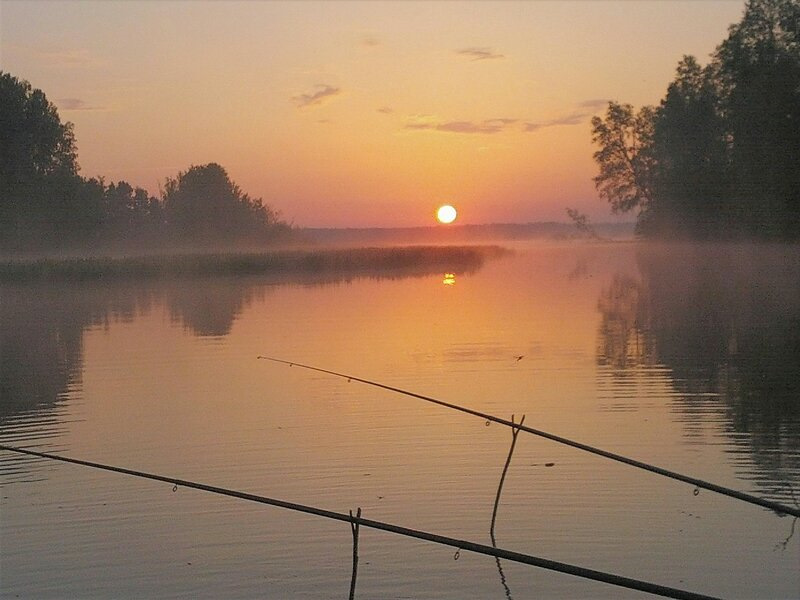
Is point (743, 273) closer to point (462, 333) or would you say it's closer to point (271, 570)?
point (462, 333)

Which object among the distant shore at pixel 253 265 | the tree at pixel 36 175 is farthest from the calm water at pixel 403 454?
the tree at pixel 36 175

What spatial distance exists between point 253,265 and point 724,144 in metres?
28.3

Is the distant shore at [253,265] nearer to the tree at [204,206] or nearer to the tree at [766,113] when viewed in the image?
the tree at [766,113]

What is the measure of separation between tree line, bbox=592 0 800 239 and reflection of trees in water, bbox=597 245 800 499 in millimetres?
7988

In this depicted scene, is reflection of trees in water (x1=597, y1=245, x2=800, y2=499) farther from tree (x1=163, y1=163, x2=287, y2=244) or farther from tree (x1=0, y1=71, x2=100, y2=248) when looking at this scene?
tree (x1=163, y1=163, x2=287, y2=244)

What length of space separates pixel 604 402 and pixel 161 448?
18.6 feet

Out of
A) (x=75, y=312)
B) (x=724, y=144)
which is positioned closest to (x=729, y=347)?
(x=75, y=312)

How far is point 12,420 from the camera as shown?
14078mm

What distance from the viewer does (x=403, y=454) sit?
11008 mm

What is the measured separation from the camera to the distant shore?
56219mm

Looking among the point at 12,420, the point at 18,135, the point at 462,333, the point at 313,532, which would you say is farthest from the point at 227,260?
the point at 313,532

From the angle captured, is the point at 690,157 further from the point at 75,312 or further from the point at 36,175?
the point at 36,175

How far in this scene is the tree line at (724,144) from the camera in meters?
48.2

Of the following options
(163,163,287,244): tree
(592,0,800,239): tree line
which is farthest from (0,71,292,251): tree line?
(592,0,800,239): tree line
